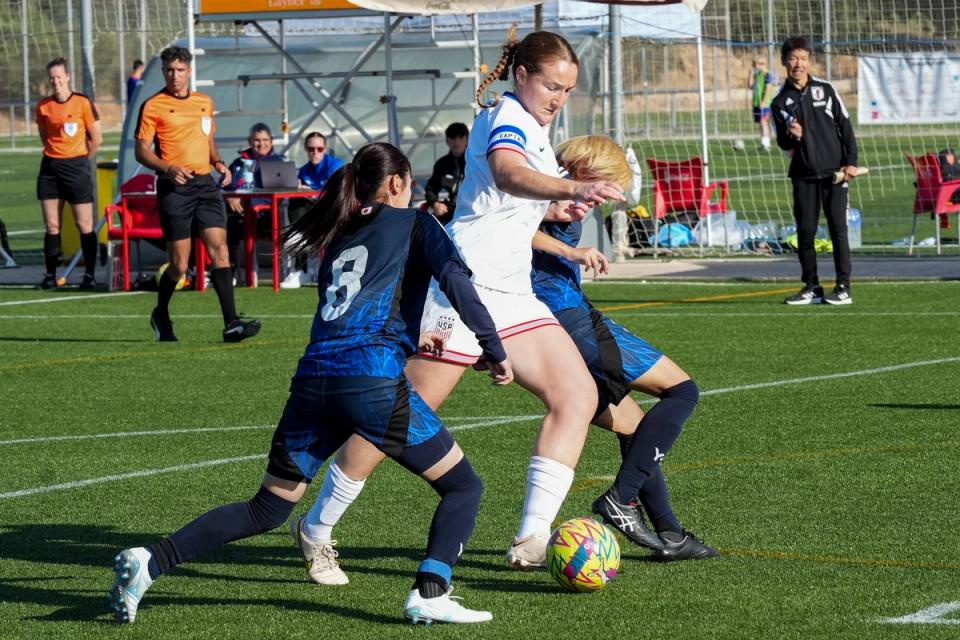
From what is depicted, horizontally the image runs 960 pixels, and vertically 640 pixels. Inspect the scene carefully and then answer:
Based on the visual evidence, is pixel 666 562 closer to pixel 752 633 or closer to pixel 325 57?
pixel 752 633

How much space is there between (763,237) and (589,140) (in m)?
14.2

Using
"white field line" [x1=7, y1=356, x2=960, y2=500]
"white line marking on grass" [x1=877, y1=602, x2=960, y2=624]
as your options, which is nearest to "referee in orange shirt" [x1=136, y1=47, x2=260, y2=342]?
"white field line" [x1=7, y1=356, x2=960, y2=500]

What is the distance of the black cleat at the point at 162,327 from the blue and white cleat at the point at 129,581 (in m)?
7.72

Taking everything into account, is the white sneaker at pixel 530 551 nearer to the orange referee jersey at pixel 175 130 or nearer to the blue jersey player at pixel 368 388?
the blue jersey player at pixel 368 388

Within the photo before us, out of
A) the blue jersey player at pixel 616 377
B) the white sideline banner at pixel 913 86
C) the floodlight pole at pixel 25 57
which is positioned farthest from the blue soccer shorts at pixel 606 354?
the floodlight pole at pixel 25 57

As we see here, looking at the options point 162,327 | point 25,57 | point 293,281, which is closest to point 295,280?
point 293,281

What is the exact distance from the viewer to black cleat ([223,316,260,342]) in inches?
492

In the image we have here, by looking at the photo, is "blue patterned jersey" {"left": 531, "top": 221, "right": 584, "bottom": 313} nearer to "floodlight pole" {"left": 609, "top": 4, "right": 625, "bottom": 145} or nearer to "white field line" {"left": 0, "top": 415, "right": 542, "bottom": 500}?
"white field line" {"left": 0, "top": 415, "right": 542, "bottom": 500}

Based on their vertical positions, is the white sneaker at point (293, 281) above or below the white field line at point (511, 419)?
above

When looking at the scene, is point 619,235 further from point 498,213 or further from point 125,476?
point 498,213

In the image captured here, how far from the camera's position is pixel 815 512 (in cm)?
670

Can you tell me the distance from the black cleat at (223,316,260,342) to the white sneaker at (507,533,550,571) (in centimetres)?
697

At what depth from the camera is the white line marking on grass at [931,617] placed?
506 centimetres

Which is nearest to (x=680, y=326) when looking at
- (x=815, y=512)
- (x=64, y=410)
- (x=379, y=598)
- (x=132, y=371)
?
(x=132, y=371)
